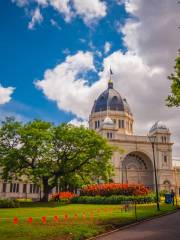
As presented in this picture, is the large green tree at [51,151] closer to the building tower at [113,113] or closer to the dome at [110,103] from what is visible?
the building tower at [113,113]

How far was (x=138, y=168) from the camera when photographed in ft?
283

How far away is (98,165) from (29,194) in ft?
137

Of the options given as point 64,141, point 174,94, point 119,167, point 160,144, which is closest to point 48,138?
point 64,141

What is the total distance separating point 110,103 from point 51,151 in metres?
52.4

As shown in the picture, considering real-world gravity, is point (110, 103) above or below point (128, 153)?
above

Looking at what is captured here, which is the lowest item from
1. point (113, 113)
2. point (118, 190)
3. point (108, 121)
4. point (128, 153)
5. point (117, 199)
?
point (117, 199)

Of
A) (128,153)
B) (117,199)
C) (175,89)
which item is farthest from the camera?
(128,153)

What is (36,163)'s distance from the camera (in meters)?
42.6

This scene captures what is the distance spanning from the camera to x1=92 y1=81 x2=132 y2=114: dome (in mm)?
92188

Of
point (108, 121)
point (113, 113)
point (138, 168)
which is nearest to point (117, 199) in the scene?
point (108, 121)

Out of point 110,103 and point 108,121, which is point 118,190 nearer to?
point 108,121

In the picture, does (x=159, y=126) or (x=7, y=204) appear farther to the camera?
(x=159, y=126)

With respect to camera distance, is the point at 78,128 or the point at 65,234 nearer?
the point at 65,234

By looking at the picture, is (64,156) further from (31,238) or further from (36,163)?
(31,238)
